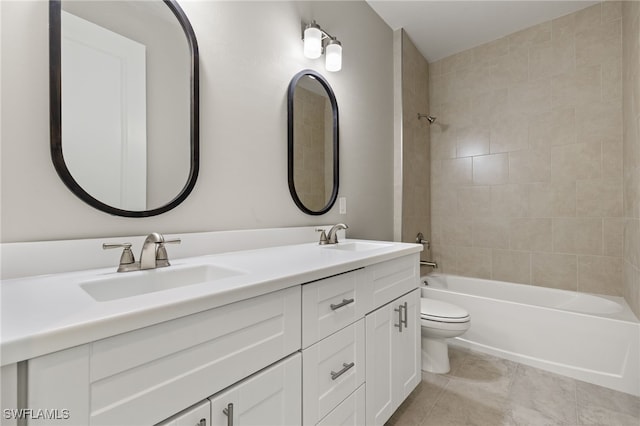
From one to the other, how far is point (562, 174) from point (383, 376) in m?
2.31

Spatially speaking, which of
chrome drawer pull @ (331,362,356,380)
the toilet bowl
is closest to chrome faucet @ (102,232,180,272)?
chrome drawer pull @ (331,362,356,380)

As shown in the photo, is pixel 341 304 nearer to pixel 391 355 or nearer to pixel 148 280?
pixel 391 355

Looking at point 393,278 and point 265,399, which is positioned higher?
point 393,278

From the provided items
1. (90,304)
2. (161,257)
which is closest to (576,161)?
(161,257)

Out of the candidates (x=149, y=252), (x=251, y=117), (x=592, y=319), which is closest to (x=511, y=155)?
(x=592, y=319)

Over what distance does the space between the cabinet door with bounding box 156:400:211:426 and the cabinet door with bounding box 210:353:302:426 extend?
0.05 ft

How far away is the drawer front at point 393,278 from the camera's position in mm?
1214

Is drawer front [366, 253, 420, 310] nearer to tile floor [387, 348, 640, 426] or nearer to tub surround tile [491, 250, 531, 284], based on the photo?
tile floor [387, 348, 640, 426]

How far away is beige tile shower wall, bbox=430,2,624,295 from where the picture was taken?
2.26 metres

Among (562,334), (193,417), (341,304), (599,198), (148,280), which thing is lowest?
(562,334)

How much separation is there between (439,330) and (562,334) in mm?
824

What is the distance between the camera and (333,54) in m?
1.78

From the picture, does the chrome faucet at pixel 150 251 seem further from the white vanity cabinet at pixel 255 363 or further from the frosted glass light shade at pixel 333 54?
the frosted glass light shade at pixel 333 54

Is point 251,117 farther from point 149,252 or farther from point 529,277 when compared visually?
point 529,277
